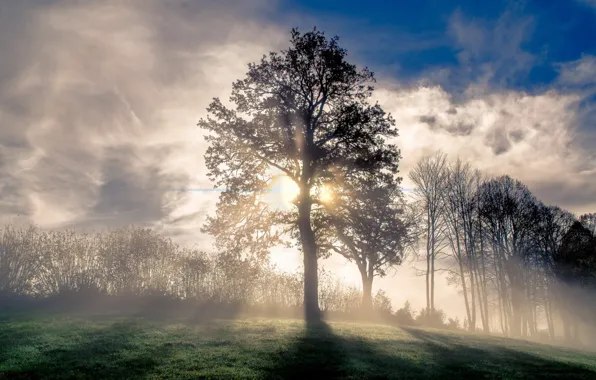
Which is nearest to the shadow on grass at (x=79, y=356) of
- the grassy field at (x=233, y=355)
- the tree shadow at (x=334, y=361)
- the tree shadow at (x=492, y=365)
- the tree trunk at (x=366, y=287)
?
the grassy field at (x=233, y=355)

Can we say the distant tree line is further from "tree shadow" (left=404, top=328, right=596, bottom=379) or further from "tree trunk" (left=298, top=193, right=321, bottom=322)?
"tree shadow" (left=404, top=328, right=596, bottom=379)

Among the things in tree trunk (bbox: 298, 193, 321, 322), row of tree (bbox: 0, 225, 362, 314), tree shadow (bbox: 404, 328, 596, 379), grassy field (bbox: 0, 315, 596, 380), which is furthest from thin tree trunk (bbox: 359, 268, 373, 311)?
tree shadow (bbox: 404, 328, 596, 379)

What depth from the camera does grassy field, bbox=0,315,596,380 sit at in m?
9.83


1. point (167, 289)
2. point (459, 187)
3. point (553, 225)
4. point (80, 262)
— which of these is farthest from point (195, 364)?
point (553, 225)

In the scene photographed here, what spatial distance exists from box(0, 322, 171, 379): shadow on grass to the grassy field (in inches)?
0.9

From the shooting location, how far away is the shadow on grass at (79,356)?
363 inches

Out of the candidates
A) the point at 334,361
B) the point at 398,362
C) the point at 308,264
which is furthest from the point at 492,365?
the point at 308,264

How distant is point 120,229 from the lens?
32.1 metres

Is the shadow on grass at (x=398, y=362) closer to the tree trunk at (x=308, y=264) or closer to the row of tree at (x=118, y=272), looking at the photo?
the tree trunk at (x=308, y=264)

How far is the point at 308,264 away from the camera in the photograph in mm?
23266

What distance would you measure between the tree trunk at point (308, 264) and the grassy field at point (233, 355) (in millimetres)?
4613

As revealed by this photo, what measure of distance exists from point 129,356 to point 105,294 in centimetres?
2010

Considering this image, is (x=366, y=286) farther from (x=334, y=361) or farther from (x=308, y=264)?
(x=334, y=361)

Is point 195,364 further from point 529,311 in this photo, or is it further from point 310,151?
point 529,311
